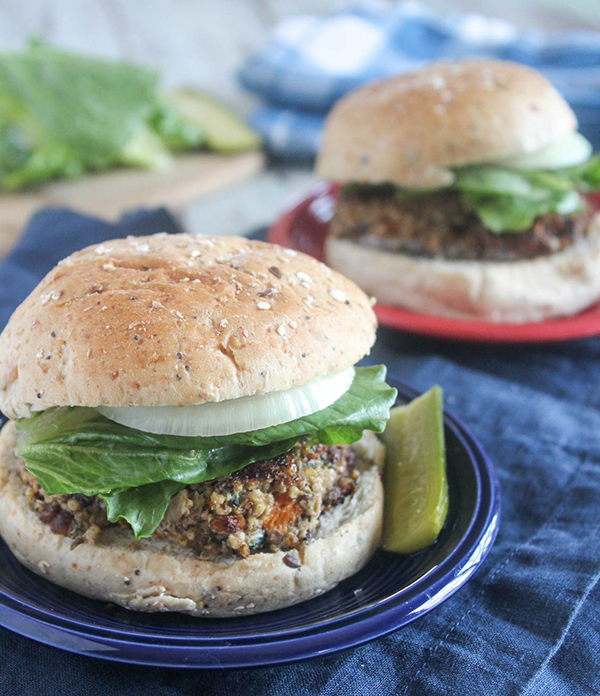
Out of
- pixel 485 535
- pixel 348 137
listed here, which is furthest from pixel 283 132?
pixel 485 535

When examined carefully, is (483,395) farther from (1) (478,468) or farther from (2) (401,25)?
(2) (401,25)

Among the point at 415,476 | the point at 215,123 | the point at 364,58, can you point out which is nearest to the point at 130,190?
the point at 215,123

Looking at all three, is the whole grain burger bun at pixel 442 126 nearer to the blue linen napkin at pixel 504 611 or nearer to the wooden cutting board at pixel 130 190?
the blue linen napkin at pixel 504 611

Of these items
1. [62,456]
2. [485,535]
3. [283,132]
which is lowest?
[283,132]

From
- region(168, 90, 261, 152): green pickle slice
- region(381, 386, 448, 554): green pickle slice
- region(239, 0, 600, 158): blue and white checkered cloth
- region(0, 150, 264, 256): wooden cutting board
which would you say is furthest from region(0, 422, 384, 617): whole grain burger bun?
region(239, 0, 600, 158): blue and white checkered cloth

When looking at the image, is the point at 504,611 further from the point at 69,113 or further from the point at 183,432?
the point at 69,113

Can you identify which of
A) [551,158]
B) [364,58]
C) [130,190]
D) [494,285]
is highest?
[551,158]
